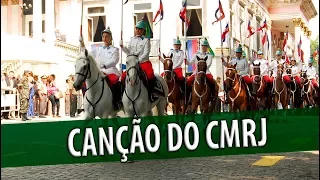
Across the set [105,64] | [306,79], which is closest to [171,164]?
[105,64]

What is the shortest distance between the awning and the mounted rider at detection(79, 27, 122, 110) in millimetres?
4695

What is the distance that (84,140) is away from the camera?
463 centimetres

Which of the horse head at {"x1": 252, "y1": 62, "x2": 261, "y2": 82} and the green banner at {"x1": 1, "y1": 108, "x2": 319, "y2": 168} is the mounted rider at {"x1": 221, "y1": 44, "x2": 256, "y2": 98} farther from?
the green banner at {"x1": 1, "y1": 108, "x2": 319, "y2": 168}

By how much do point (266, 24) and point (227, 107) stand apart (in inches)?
65.7

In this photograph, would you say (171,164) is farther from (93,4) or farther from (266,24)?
(93,4)

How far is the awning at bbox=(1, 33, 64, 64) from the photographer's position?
35.3 ft

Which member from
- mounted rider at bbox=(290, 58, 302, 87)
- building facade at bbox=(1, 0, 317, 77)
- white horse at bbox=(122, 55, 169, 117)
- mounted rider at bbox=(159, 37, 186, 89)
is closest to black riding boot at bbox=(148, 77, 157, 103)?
white horse at bbox=(122, 55, 169, 117)

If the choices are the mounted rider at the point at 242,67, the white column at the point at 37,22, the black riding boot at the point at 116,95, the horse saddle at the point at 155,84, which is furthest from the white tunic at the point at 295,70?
the white column at the point at 37,22

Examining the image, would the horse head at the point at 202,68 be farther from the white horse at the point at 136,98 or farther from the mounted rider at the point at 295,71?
the mounted rider at the point at 295,71

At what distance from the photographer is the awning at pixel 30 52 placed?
10746 millimetres

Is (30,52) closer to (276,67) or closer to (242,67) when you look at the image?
(242,67)

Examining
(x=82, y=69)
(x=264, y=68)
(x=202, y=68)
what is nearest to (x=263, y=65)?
(x=264, y=68)

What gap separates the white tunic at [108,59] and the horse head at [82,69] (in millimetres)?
390

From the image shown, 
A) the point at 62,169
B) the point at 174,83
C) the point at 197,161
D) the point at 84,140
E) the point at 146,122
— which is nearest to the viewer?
the point at 84,140
